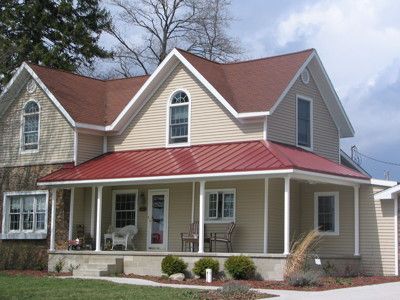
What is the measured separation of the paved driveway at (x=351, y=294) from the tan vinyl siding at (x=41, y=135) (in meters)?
12.2

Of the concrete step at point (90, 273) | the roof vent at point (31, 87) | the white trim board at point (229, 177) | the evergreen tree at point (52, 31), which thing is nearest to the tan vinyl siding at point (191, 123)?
the white trim board at point (229, 177)

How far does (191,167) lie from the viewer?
23.3 metres

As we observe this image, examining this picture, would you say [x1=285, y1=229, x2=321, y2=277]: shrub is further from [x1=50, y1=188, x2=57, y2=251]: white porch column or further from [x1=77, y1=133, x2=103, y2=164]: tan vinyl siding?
[x1=77, y1=133, x2=103, y2=164]: tan vinyl siding

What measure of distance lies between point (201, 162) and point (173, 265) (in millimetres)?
3497

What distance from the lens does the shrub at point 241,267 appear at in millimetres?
21031

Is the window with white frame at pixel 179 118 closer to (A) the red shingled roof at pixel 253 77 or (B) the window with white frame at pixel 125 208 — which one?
(A) the red shingled roof at pixel 253 77

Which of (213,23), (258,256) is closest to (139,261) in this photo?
(258,256)

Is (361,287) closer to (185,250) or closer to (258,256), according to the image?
(258,256)

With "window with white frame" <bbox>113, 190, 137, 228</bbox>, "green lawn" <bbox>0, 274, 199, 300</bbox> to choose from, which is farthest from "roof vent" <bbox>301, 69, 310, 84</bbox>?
"green lawn" <bbox>0, 274, 199, 300</bbox>

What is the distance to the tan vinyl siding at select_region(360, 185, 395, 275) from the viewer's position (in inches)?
944

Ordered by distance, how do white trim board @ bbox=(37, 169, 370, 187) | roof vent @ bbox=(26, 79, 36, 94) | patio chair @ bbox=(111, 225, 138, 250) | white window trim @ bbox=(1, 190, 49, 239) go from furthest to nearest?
roof vent @ bbox=(26, 79, 36, 94), white window trim @ bbox=(1, 190, 49, 239), patio chair @ bbox=(111, 225, 138, 250), white trim board @ bbox=(37, 169, 370, 187)

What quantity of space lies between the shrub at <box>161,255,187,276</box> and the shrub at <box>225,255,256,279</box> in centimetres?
159

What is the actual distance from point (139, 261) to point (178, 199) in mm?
3377

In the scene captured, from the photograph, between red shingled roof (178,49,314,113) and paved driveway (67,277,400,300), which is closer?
paved driveway (67,277,400,300)
